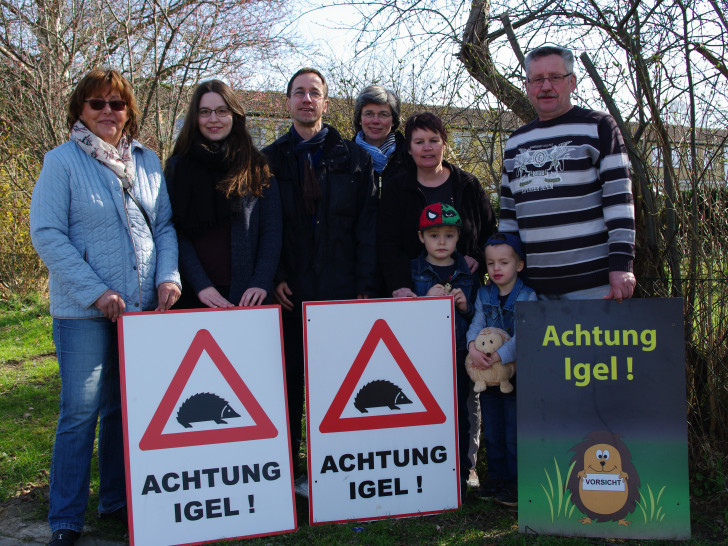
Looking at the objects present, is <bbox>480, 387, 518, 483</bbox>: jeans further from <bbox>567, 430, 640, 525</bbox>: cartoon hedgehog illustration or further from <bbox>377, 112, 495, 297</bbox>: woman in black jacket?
<bbox>377, 112, 495, 297</bbox>: woman in black jacket

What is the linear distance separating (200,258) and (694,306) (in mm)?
2881

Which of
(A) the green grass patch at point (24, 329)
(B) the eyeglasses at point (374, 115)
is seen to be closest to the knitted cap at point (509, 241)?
(B) the eyeglasses at point (374, 115)

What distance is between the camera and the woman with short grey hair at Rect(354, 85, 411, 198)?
4050 mm

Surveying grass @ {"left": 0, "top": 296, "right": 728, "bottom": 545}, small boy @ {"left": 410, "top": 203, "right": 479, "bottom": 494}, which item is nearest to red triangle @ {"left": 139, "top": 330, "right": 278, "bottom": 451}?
grass @ {"left": 0, "top": 296, "right": 728, "bottom": 545}

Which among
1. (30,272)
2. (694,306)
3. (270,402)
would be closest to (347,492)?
(270,402)

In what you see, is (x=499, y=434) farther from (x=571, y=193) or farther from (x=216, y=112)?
(x=216, y=112)

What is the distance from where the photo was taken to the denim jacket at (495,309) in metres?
3.36

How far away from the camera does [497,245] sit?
133 inches

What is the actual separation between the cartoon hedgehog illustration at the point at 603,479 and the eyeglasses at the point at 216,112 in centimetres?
252

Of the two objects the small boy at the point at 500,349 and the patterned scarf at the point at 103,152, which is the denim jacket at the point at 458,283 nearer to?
the small boy at the point at 500,349

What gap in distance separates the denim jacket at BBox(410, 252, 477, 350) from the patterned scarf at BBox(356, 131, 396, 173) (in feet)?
2.75

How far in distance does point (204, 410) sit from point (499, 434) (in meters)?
1.63

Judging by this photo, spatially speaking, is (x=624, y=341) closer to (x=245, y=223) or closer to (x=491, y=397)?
(x=491, y=397)

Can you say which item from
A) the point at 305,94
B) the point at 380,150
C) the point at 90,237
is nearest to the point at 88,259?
the point at 90,237
